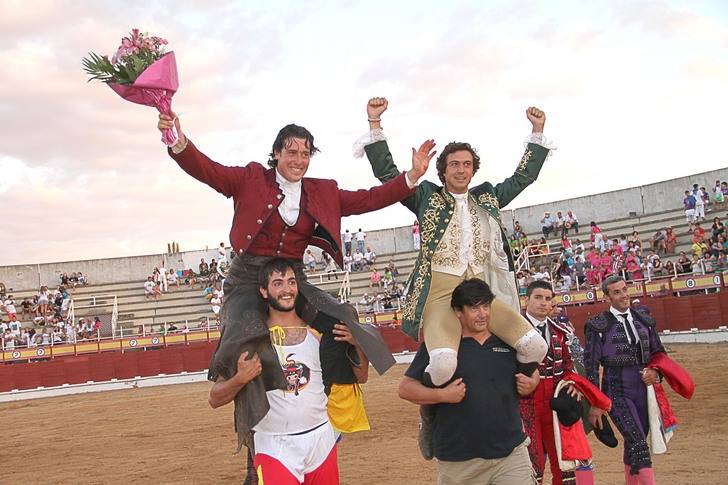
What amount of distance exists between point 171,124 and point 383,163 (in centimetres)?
133

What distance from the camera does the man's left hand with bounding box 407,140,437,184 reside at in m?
4.03

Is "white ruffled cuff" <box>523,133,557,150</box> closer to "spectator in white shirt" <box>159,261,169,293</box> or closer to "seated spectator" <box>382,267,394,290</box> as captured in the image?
"seated spectator" <box>382,267,394,290</box>

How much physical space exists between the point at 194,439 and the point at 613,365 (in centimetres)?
631

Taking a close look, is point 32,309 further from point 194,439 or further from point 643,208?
point 643,208

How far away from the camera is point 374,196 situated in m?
4.11

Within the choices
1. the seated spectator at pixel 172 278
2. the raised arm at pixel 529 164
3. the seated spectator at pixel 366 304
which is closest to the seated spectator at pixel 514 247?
the raised arm at pixel 529 164

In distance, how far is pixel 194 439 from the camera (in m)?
10.5

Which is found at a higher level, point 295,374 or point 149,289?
point 149,289

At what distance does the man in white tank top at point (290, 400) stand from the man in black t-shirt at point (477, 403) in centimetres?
39

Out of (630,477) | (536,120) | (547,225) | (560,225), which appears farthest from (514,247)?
(547,225)

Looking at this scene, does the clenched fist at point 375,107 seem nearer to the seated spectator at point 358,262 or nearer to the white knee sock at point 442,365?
the white knee sock at point 442,365

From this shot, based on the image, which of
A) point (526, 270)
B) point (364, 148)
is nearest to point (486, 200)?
point (364, 148)

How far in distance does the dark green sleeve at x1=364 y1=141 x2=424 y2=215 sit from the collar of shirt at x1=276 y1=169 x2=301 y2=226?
67 cm

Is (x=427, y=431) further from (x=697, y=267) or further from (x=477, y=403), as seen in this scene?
(x=697, y=267)
